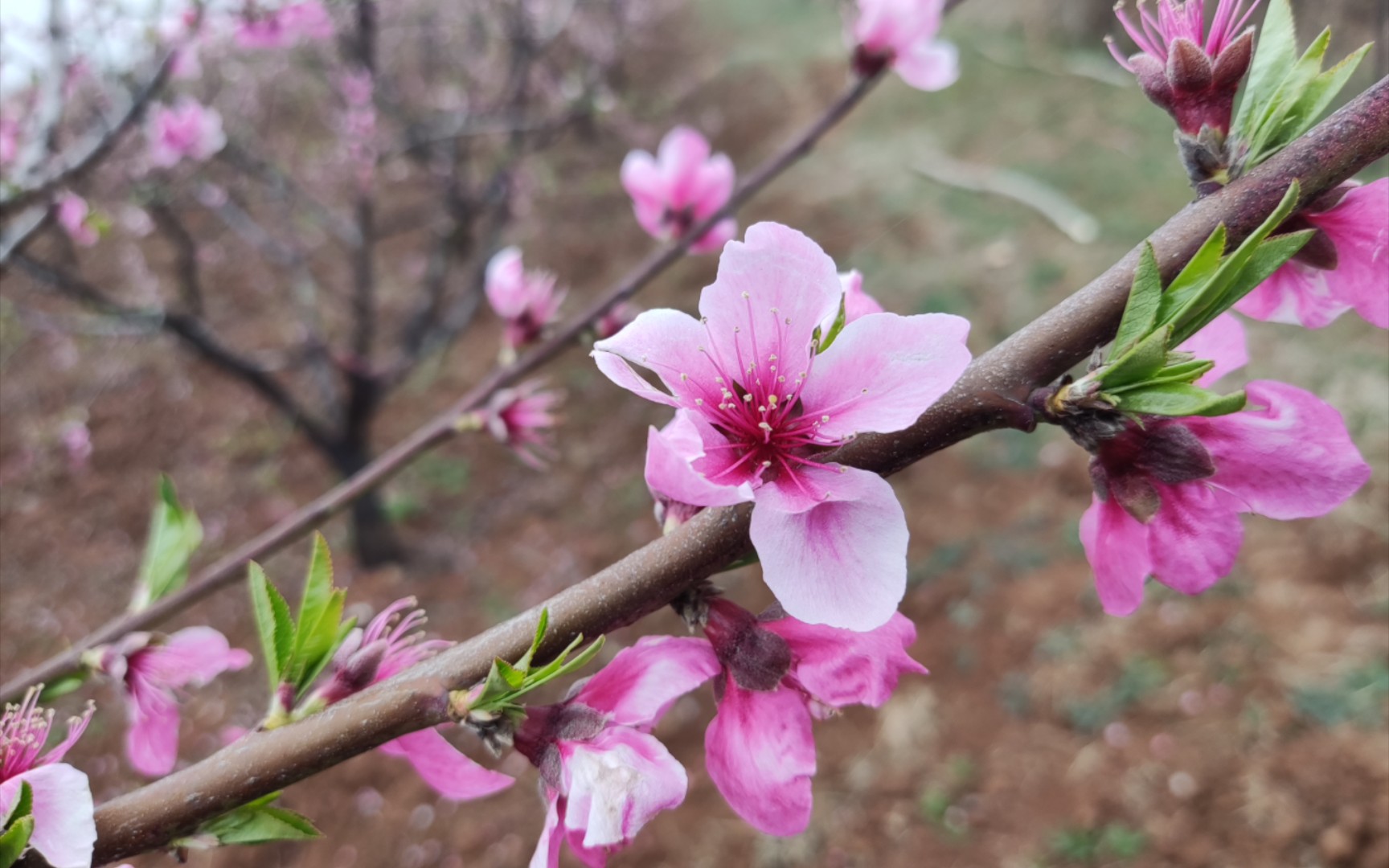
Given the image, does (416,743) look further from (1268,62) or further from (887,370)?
(1268,62)

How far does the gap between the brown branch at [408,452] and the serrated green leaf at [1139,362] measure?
3.13 feet

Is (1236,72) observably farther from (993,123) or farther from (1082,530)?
(993,123)

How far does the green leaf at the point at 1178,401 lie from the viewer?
0.47 metres

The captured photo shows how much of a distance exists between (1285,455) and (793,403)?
0.34 m

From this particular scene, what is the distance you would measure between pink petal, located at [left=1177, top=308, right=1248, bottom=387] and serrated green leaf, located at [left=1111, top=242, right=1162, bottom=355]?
0.73ft

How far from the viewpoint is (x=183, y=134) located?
329 centimetres

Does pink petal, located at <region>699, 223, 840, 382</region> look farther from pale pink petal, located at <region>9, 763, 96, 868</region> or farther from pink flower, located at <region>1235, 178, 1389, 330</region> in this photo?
pale pink petal, located at <region>9, 763, 96, 868</region>

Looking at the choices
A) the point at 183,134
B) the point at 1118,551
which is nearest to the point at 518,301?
the point at 1118,551

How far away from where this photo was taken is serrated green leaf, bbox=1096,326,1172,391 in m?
0.51

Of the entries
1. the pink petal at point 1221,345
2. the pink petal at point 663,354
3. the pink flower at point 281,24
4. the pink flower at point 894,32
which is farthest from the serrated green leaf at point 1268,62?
the pink flower at point 281,24

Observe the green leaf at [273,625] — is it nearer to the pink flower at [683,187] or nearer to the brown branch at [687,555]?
the brown branch at [687,555]

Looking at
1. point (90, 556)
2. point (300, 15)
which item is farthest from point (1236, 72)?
point (90, 556)

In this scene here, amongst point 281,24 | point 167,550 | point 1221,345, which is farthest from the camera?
point 281,24

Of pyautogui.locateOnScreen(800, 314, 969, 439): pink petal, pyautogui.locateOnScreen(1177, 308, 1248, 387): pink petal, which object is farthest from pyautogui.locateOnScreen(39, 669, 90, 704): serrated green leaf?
pyautogui.locateOnScreen(1177, 308, 1248, 387): pink petal
